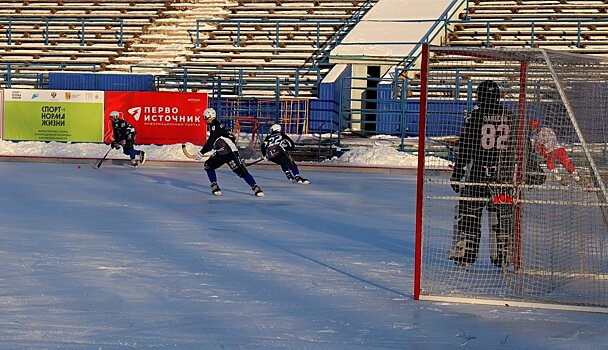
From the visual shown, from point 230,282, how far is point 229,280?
→ 0.36 ft

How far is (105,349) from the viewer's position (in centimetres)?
721

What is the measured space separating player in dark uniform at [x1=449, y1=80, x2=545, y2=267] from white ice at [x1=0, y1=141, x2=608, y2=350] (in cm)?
90

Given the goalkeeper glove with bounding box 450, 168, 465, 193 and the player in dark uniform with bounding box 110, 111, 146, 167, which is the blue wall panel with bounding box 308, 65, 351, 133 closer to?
the player in dark uniform with bounding box 110, 111, 146, 167

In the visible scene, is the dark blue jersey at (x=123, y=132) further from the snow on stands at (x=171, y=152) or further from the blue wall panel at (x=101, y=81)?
the blue wall panel at (x=101, y=81)

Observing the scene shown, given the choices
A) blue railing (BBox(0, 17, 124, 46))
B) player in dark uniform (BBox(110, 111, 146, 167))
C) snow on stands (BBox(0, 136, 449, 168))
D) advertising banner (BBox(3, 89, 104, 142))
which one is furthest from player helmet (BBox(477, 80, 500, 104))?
blue railing (BBox(0, 17, 124, 46))

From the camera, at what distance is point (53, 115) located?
3002 cm

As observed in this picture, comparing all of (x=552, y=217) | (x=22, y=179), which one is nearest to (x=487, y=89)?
(x=552, y=217)

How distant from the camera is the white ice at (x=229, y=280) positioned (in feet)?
25.5

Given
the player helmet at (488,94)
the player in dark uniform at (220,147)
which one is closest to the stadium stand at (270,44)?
the player in dark uniform at (220,147)

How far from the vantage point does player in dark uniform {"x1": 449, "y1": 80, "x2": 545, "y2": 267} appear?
989cm

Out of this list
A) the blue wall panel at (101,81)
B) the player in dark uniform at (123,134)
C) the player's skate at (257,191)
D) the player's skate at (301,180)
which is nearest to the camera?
the player's skate at (257,191)

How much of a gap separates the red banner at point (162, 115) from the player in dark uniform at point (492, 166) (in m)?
A: 19.4

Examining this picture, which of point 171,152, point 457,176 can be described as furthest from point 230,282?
point 171,152

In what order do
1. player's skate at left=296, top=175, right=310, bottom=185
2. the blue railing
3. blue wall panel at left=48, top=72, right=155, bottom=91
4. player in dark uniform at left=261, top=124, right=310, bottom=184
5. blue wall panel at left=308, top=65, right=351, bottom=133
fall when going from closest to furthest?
player in dark uniform at left=261, top=124, right=310, bottom=184
player's skate at left=296, top=175, right=310, bottom=185
blue wall panel at left=308, top=65, right=351, bottom=133
blue wall panel at left=48, top=72, right=155, bottom=91
the blue railing
